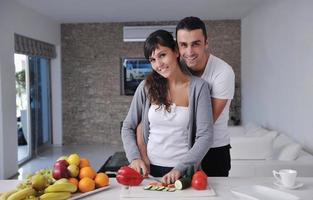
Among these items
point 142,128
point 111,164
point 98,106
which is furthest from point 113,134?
point 142,128

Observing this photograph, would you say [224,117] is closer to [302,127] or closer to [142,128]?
[142,128]

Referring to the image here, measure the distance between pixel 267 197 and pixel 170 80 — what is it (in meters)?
0.75

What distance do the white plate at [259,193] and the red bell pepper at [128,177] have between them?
437 millimetres

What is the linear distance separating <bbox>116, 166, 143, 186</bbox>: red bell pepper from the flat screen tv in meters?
6.31

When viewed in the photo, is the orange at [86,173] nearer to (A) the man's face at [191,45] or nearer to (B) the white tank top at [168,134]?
(B) the white tank top at [168,134]

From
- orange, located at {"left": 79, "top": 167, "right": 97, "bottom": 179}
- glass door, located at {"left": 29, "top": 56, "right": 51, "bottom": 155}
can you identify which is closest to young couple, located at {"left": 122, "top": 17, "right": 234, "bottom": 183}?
orange, located at {"left": 79, "top": 167, "right": 97, "bottom": 179}

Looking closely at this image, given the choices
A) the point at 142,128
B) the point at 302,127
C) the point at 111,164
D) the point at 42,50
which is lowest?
the point at 111,164

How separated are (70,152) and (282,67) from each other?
14.6ft

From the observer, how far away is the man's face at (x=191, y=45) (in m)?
1.76

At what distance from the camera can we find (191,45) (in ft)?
5.84

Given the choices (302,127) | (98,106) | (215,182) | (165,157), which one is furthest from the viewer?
(98,106)

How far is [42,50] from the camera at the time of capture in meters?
6.91

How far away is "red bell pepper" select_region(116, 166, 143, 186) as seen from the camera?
163 cm

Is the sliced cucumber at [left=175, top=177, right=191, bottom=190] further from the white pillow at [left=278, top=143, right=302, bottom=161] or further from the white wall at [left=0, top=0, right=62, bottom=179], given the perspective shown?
the white wall at [left=0, top=0, right=62, bottom=179]
